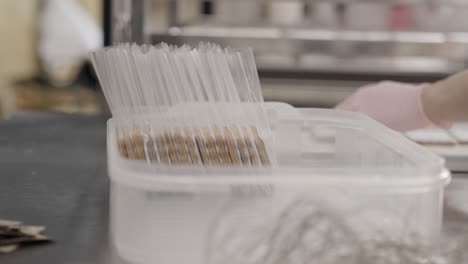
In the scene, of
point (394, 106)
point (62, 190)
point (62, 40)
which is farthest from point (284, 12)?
point (62, 40)

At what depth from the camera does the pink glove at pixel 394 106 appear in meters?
1.08

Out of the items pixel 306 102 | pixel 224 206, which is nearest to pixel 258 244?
pixel 224 206

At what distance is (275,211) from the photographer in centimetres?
49

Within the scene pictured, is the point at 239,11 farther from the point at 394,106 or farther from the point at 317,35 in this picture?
the point at 394,106

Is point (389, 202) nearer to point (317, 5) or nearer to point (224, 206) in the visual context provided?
point (224, 206)

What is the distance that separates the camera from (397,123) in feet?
3.60

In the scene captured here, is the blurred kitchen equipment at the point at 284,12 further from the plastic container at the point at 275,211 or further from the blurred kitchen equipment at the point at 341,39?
the plastic container at the point at 275,211

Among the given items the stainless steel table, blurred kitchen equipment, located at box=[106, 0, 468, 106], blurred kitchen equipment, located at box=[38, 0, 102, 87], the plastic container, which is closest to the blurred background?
blurred kitchen equipment, located at box=[106, 0, 468, 106]

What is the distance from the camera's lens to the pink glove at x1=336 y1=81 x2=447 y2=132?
1085mm

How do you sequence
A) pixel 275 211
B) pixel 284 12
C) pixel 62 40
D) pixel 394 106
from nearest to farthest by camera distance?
1. pixel 275 211
2. pixel 394 106
3. pixel 284 12
4. pixel 62 40

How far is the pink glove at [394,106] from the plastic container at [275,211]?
0.55m

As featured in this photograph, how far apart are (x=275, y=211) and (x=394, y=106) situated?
0.66 metres

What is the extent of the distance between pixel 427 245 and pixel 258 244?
122 mm

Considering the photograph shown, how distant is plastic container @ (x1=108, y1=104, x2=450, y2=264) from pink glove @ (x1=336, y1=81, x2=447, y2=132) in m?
0.55
